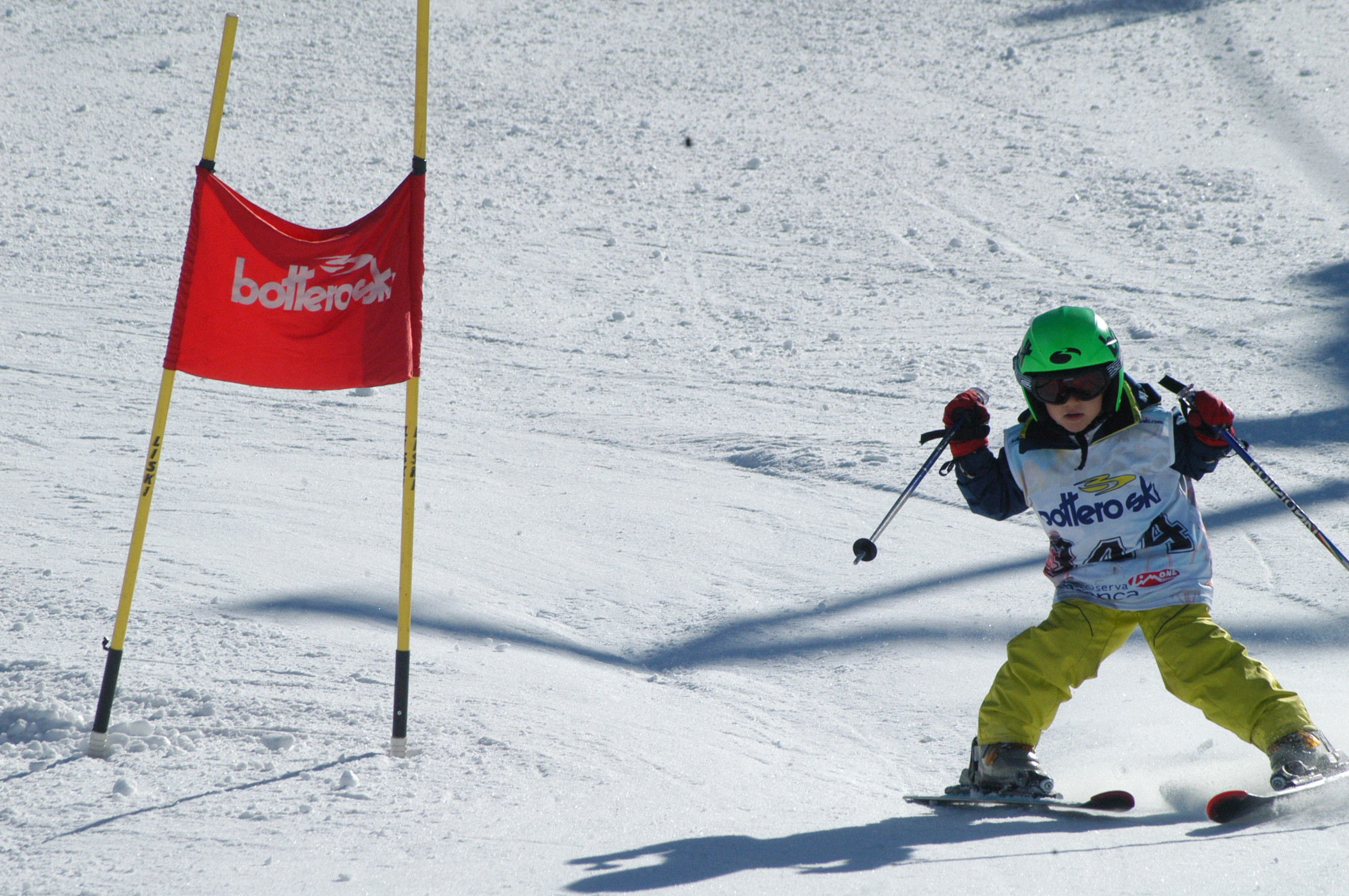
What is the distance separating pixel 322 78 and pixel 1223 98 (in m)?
10.5

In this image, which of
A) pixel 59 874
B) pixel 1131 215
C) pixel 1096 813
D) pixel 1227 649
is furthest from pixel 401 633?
pixel 1131 215

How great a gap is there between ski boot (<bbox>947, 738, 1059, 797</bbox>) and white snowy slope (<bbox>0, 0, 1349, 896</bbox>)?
12cm

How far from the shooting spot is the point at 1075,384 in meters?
3.56

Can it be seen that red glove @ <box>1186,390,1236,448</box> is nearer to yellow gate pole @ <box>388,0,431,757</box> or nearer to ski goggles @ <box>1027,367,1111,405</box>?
ski goggles @ <box>1027,367,1111,405</box>

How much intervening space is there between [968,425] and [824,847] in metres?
1.36

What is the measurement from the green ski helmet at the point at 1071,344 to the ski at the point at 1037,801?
1170 millimetres

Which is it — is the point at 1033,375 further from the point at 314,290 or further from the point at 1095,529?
the point at 314,290

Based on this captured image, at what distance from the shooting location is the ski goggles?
11.7 ft

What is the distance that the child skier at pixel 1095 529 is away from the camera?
3510 mm

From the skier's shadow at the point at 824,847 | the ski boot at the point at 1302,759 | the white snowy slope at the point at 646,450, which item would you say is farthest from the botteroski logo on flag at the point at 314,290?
the ski boot at the point at 1302,759

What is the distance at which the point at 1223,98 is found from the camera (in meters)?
13.9

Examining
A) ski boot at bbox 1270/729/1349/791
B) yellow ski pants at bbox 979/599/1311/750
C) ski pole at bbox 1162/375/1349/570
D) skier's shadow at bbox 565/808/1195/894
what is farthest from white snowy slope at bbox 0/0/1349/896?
ski pole at bbox 1162/375/1349/570

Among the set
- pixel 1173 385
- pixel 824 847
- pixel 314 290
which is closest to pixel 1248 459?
pixel 1173 385

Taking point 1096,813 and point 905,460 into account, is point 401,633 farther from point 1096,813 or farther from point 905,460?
point 905,460
